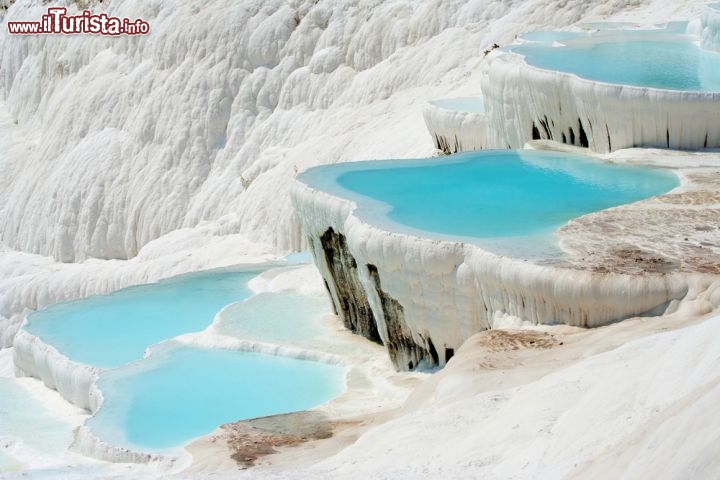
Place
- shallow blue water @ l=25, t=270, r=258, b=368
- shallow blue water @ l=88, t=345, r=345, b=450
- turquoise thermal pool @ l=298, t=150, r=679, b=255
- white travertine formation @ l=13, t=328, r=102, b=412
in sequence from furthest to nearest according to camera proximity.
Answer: shallow blue water @ l=25, t=270, r=258, b=368, white travertine formation @ l=13, t=328, r=102, b=412, turquoise thermal pool @ l=298, t=150, r=679, b=255, shallow blue water @ l=88, t=345, r=345, b=450

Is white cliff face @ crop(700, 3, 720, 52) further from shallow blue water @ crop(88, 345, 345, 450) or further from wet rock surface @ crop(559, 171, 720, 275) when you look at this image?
shallow blue water @ crop(88, 345, 345, 450)

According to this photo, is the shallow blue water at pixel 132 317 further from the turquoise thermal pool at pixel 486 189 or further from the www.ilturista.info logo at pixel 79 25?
the www.ilturista.info logo at pixel 79 25

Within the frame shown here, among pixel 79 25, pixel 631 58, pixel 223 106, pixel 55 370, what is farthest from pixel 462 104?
pixel 79 25

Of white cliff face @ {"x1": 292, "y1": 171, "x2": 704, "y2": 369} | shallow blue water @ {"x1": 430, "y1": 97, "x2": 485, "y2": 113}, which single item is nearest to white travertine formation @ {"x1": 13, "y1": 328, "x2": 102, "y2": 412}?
white cliff face @ {"x1": 292, "y1": 171, "x2": 704, "y2": 369}

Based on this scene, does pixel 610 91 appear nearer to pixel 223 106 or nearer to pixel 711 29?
pixel 711 29

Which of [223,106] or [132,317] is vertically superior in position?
[223,106]
